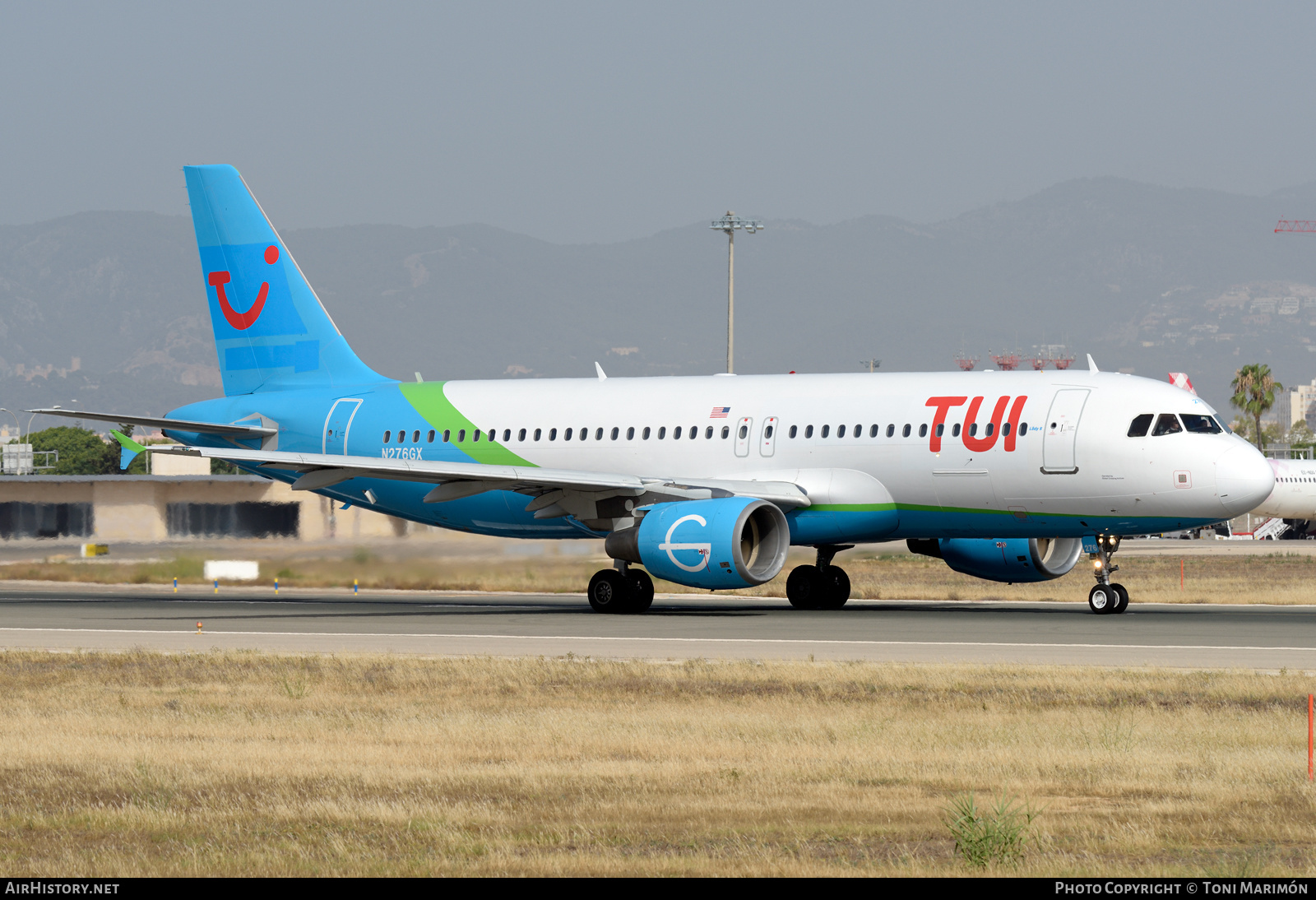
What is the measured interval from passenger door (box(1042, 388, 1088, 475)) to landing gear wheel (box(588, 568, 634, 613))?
7.73 metres

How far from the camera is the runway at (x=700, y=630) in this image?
71.3ft

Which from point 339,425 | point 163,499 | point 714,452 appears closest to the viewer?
point 714,452

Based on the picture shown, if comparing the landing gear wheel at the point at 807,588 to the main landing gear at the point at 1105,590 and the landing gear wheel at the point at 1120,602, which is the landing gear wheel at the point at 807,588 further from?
the landing gear wheel at the point at 1120,602

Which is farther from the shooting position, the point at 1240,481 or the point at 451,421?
the point at 451,421

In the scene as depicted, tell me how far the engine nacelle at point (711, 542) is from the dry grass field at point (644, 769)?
7729mm

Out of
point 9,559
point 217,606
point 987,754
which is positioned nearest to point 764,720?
point 987,754

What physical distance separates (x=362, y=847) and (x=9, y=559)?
128 ft

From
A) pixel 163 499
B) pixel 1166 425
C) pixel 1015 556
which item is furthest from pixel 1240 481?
pixel 163 499

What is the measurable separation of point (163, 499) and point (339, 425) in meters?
13.1

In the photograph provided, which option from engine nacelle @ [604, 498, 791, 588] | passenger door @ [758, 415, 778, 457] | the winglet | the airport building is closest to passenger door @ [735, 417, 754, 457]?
passenger door @ [758, 415, 778, 457]

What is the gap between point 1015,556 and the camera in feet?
105

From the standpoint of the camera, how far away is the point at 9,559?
150ft

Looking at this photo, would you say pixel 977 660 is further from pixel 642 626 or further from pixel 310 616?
pixel 310 616

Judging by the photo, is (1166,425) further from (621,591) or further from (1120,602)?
(621,591)
